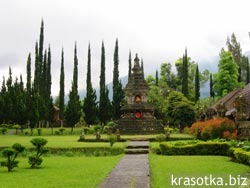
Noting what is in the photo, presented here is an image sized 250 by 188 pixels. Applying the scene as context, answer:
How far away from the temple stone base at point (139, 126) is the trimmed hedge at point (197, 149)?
2064 centimetres

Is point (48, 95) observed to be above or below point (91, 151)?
above

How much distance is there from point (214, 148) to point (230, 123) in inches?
263

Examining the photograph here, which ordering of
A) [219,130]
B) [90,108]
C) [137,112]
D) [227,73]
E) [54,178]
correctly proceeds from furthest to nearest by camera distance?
[227,73] → [90,108] → [137,112] → [219,130] → [54,178]

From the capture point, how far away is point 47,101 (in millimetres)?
56594

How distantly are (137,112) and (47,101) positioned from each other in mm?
13710

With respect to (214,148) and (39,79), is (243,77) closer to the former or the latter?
(39,79)

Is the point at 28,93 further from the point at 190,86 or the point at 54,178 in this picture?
the point at 54,178

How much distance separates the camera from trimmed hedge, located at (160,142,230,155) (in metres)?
24.8

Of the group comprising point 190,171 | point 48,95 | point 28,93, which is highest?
point 48,95

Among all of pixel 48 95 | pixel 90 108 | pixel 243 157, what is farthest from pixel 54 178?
pixel 48 95

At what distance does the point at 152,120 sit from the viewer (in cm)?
4916

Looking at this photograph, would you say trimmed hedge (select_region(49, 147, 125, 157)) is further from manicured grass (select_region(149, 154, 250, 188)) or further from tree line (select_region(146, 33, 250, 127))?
tree line (select_region(146, 33, 250, 127))

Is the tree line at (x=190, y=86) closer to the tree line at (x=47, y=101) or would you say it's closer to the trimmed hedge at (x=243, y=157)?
the tree line at (x=47, y=101)

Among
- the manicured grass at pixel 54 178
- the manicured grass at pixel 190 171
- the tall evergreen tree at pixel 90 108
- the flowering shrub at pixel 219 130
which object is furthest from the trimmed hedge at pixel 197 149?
the tall evergreen tree at pixel 90 108
